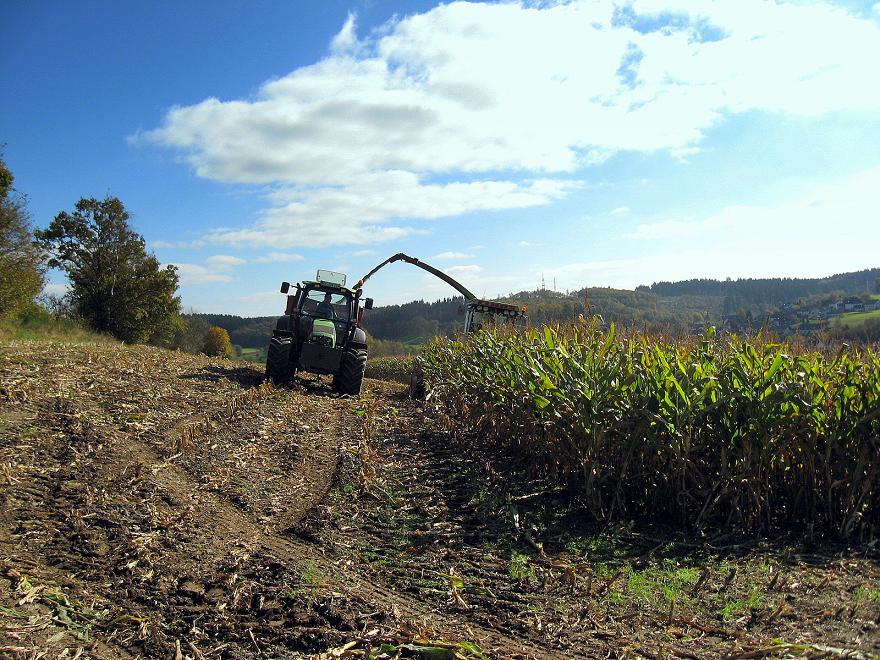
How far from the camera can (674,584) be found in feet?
11.2

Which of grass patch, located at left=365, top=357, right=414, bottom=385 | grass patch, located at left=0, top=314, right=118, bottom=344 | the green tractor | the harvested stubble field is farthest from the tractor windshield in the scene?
grass patch, located at left=365, top=357, right=414, bottom=385

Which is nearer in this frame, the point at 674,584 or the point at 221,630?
the point at 221,630

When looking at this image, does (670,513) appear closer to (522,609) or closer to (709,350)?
(709,350)

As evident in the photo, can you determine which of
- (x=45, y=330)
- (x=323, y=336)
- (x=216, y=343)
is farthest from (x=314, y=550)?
(x=216, y=343)

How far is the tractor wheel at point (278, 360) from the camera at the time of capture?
489 inches

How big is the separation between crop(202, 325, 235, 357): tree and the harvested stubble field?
42.4 m

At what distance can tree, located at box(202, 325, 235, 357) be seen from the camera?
4675 cm

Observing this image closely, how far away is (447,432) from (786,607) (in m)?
5.93

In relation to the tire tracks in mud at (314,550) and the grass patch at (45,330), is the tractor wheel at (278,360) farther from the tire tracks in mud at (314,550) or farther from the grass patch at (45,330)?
the grass patch at (45,330)

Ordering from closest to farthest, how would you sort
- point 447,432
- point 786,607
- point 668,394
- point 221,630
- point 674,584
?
point 221,630 → point 786,607 → point 674,584 → point 668,394 → point 447,432

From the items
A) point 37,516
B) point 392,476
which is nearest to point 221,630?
point 37,516

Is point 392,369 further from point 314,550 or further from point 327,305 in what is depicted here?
point 314,550

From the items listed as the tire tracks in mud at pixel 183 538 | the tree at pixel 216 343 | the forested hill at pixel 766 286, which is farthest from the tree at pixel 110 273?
the forested hill at pixel 766 286

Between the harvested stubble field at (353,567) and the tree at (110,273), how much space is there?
25.2m
